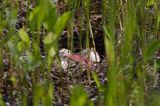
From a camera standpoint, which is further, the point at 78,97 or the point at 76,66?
the point at 76,66

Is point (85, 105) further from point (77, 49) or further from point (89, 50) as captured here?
point (77, 49)

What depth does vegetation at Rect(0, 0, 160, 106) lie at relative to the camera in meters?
1.13

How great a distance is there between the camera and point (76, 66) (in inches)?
62.1

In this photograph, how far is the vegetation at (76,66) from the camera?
1126mm

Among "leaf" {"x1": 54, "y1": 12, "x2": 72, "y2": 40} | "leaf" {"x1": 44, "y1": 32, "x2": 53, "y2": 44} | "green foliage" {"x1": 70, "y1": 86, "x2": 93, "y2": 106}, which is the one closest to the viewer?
"green foliage" {"x1": 70, "y1": 86, "x2": 93, "y2": 106}

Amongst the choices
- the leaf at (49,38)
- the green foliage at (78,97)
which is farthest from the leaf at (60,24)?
the green foliage at (78,97)

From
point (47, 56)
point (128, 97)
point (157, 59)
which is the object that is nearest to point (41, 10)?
point (47, 56)

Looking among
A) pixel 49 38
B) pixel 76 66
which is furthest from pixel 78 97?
pixel 76 66

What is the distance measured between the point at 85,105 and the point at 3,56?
452mm

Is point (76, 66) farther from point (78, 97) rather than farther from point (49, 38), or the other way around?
point (78, 97)

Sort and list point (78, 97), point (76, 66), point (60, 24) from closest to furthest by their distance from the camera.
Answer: point (78, 97)
point (60, 24)
point (76, 66)

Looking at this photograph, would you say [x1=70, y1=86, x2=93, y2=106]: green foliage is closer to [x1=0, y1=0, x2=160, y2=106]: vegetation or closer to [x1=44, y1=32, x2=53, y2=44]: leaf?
[x1=0, y1=0, x2=160, y2=106]: vegetation

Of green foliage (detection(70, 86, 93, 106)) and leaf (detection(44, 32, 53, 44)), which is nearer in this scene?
green foliage (detection(70, 86, 93, 106))

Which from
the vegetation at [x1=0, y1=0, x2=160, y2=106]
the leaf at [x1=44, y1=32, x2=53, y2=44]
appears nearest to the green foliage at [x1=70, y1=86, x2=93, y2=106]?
the vegetation at [x1=0, y1=0, x2=160, y2=106]
